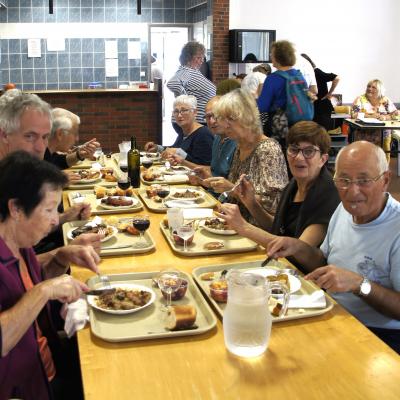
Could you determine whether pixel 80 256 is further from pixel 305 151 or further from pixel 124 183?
pixel 124 183

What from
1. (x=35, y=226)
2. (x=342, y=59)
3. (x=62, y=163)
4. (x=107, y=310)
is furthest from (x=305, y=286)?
(x=342, y=59)

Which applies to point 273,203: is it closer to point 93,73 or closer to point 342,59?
point 342,59

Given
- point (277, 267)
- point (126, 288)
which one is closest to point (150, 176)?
point (277, 267)

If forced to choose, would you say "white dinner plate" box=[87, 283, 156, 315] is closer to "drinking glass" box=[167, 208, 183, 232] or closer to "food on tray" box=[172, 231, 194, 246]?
"food on tray" box=[172, 231, 194, 246]

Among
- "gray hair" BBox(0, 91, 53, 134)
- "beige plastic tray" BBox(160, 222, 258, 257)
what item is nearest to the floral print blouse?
"beige plastic tray" BBox(160, 222, 258, 257)

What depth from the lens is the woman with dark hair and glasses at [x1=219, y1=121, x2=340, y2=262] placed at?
218cm

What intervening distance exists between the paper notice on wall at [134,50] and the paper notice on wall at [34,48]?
5.41ft

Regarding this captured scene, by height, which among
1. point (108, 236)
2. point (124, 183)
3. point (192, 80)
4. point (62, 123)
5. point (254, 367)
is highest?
point (192, 80)

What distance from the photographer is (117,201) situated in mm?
2951

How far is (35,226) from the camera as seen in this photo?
1581mm

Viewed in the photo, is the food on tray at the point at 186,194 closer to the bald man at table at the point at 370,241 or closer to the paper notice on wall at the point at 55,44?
the bald man at table at the point at 370,241

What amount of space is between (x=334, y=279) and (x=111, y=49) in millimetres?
9291

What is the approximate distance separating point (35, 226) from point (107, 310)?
33 centimetres

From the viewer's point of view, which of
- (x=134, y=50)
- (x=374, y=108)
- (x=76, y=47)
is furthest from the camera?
(x=134, y=50)
